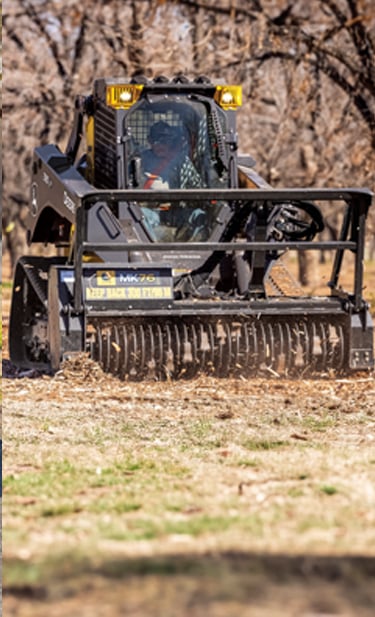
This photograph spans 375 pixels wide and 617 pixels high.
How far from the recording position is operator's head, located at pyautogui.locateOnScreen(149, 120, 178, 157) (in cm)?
1145

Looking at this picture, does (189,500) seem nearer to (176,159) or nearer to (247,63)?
(176,159)

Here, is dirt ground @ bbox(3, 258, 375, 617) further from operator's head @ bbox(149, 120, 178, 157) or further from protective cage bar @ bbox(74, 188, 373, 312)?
operator's head @ bbox(149, 120, 178, 157)

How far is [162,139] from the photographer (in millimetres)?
11484

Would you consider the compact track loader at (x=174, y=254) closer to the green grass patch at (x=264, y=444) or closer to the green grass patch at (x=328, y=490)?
the green grass patch at (x=264, y=444)

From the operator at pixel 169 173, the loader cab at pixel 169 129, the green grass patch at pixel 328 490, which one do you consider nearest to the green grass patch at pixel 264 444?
the green grass patch at pixel 328 490

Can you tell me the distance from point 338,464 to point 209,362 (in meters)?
3.92

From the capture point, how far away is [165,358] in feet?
33.4

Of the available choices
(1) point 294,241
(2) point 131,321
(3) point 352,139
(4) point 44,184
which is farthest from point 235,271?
(3) point 352,139

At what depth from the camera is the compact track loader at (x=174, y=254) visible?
400 inches

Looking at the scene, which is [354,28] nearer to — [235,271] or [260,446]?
[235,271]

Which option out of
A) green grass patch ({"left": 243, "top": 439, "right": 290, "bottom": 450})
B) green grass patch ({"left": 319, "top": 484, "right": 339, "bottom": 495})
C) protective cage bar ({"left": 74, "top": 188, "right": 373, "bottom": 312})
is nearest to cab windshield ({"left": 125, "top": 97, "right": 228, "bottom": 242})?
protective cage bar ({"left": 74, "top": 188, "right": 373, "bottom": 312})

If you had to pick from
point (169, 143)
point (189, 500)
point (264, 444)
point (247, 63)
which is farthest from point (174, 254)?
point (247, 63)

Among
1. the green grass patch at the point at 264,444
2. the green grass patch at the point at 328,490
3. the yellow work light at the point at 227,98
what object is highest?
the yellow work light at the point at 227,98

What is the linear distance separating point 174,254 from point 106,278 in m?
1.18
